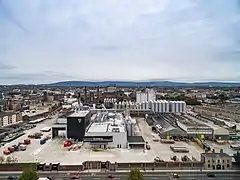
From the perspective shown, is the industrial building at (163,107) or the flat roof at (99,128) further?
the industrial building at (163,107)

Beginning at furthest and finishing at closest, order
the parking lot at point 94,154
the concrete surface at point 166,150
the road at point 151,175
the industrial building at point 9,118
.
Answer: the industrial building at point 9,118
the concrete surface at point 166,150
the parking lot at point 94,154
the road at point 151,175

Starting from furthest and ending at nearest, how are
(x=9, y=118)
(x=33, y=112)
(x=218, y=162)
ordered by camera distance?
(x=33, y=112)
(x=9, y=118)
(x=218, y=162)

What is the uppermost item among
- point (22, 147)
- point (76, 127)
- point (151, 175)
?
point (76, 127)

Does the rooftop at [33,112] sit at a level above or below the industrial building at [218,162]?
below

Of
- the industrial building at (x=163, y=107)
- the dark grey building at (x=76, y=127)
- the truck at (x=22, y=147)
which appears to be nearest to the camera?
the truck at (x=22, y=147)

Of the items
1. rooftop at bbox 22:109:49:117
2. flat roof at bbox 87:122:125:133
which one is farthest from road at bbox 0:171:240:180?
rooftop at bbox 22:109:49:117

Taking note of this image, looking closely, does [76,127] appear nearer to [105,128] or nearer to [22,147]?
[105,128]

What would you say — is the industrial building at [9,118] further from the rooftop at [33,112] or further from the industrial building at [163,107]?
the industrial building at [163,107]

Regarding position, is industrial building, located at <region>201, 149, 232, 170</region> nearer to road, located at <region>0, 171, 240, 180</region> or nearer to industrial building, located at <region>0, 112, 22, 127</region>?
road, located at <region>0, 171, 240, 180</region>

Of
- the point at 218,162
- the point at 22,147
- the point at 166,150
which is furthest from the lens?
the point at 22,147

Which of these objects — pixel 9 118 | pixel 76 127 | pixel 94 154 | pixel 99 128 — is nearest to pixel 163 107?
pixel 9 118

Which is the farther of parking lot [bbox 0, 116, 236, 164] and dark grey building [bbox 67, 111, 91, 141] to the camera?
dark grey building [bbox 67, 111, 91, 141]

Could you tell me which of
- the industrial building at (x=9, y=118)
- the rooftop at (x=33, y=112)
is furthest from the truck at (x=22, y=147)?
the rooftop at (x=33, y=112)
